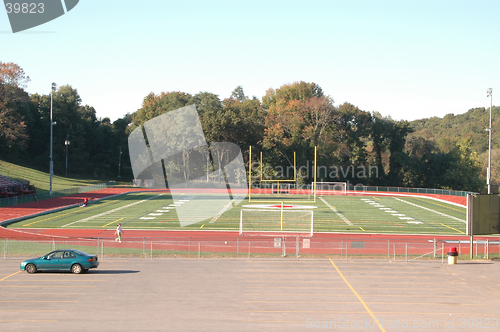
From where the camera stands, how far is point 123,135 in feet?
351

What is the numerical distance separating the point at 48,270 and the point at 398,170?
80.1 m

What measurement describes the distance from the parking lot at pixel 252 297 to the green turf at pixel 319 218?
11.9 m

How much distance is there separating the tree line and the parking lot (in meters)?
48.4

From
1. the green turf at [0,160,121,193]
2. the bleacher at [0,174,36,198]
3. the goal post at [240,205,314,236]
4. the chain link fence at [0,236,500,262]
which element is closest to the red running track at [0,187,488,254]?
the chain link fence at [0,236,500,262]

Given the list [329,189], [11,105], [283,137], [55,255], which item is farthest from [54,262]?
[11,105]

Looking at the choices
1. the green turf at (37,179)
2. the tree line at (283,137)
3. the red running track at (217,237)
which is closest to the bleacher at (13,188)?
the green turf at (37,179)

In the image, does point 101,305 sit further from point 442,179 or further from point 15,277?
point 442,179

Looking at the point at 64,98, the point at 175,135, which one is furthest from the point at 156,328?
the point at 64,98

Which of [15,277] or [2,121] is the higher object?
[2,121]

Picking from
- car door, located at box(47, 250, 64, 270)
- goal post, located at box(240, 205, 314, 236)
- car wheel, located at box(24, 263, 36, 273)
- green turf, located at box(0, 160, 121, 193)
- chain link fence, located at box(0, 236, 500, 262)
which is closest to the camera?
car wheel, located at box(24, 263, 36, 273)

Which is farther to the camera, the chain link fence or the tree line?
the tree line

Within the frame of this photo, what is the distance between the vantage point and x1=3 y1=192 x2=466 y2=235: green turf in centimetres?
3444

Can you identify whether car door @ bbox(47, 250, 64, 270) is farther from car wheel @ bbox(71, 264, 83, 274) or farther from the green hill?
the green hill

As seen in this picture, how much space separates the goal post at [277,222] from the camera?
1308 inches
